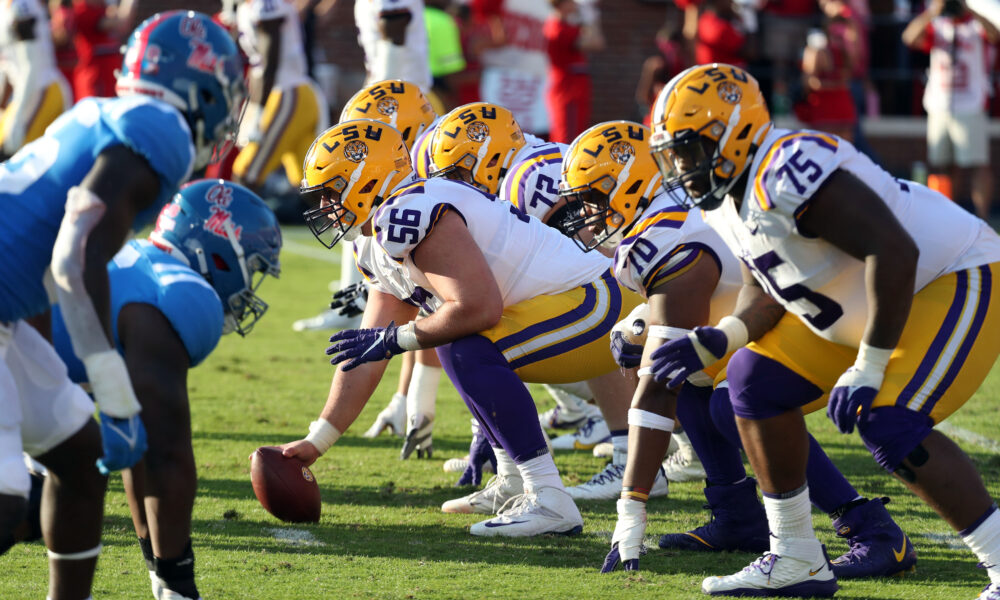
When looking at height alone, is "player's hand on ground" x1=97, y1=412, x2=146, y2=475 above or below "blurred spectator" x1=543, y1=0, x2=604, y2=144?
above

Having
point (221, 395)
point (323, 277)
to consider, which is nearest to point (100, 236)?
point (221, 395)

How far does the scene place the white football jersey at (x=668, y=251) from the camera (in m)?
4.09

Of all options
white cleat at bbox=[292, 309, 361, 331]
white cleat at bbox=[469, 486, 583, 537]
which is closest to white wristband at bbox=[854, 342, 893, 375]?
white cleat at bbox=[469, 486, 583, 537]

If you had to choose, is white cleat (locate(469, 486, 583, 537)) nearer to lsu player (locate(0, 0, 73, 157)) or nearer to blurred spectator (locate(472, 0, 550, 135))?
lsu player (locate(0, 0, 73, 157))

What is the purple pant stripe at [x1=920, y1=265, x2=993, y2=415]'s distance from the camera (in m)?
3.38

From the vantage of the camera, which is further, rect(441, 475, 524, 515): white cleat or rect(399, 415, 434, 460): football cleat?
rect(399, 415, 434, 460): football cleat

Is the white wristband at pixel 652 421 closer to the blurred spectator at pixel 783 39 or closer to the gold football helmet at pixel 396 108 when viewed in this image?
the gold football helmet at pixel 396 108

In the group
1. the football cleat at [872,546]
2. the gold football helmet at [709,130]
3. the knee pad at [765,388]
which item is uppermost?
the gold football helmet at [709,130]

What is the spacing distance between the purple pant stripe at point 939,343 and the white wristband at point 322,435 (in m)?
2.10

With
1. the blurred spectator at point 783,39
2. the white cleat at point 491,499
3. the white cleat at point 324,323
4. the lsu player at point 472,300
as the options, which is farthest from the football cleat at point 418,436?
the blurred spectator at point 783,39

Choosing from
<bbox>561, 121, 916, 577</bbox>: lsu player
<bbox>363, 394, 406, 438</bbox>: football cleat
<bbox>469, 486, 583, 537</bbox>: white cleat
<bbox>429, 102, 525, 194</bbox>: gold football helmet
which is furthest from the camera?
<bbox>363, 394, 406, 438</bbox>: football cleat

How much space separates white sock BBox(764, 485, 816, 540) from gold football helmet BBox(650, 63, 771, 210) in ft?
2.76

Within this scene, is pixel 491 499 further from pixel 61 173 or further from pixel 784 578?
pixel 61 173

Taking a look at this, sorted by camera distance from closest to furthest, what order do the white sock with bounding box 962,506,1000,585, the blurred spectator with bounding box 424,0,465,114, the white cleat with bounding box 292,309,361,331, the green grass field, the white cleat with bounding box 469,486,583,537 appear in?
1. the white sock with bounding box 962,506,1000,585
2. the green grass field
3. the white cleat with bounding box 469,486,583,537
4. the white cleat with bounding box 292,309,361,331
5. the blurred spectator with bounding box 424,0,465,114
